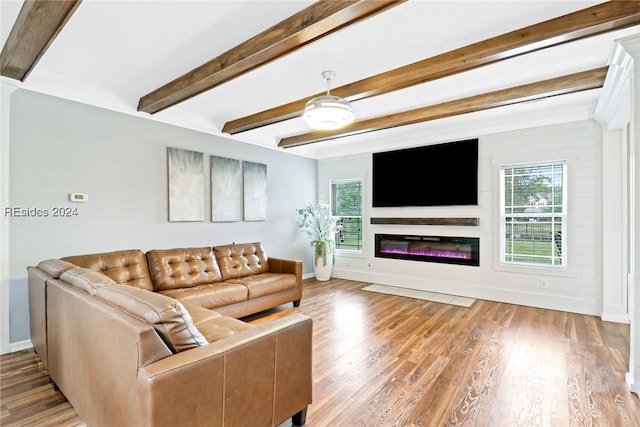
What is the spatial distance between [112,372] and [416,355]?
8.07 feet

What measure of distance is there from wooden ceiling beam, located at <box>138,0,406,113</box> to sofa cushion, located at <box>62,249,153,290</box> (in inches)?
71.9

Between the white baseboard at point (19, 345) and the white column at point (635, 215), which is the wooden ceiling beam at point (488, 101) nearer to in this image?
the white column at point (635, 215)

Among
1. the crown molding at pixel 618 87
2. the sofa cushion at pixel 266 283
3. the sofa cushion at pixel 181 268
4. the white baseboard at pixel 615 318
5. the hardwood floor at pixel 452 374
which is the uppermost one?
the crown molding at pixel 618 87

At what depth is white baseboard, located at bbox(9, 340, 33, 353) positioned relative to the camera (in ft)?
10.2

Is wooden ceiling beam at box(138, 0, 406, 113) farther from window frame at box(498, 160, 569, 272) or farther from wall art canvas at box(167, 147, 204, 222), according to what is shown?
window frame at box(498, 160, 569, 272)

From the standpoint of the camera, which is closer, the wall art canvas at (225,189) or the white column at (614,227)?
the white column at (614,227)

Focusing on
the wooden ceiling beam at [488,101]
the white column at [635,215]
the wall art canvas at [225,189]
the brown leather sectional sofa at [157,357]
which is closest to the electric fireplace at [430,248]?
the wooden ceiling beam at [488,101]

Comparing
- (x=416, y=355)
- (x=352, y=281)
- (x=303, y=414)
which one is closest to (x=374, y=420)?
(x=303, y=414)

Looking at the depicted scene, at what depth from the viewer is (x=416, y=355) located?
9.76 ft

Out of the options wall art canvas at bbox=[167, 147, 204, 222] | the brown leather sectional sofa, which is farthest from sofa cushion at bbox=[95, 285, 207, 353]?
wall art canvas at bbox=[167, 147, 204, 222]

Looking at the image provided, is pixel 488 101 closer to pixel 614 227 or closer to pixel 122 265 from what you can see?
pixel 614 227

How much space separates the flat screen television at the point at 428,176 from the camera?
5.08 meters

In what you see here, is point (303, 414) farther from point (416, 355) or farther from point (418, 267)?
point (418, 267)

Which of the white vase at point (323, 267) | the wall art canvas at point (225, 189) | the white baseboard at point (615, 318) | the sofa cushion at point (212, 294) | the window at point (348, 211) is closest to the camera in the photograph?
the sofa cushion at point (212, 294)
